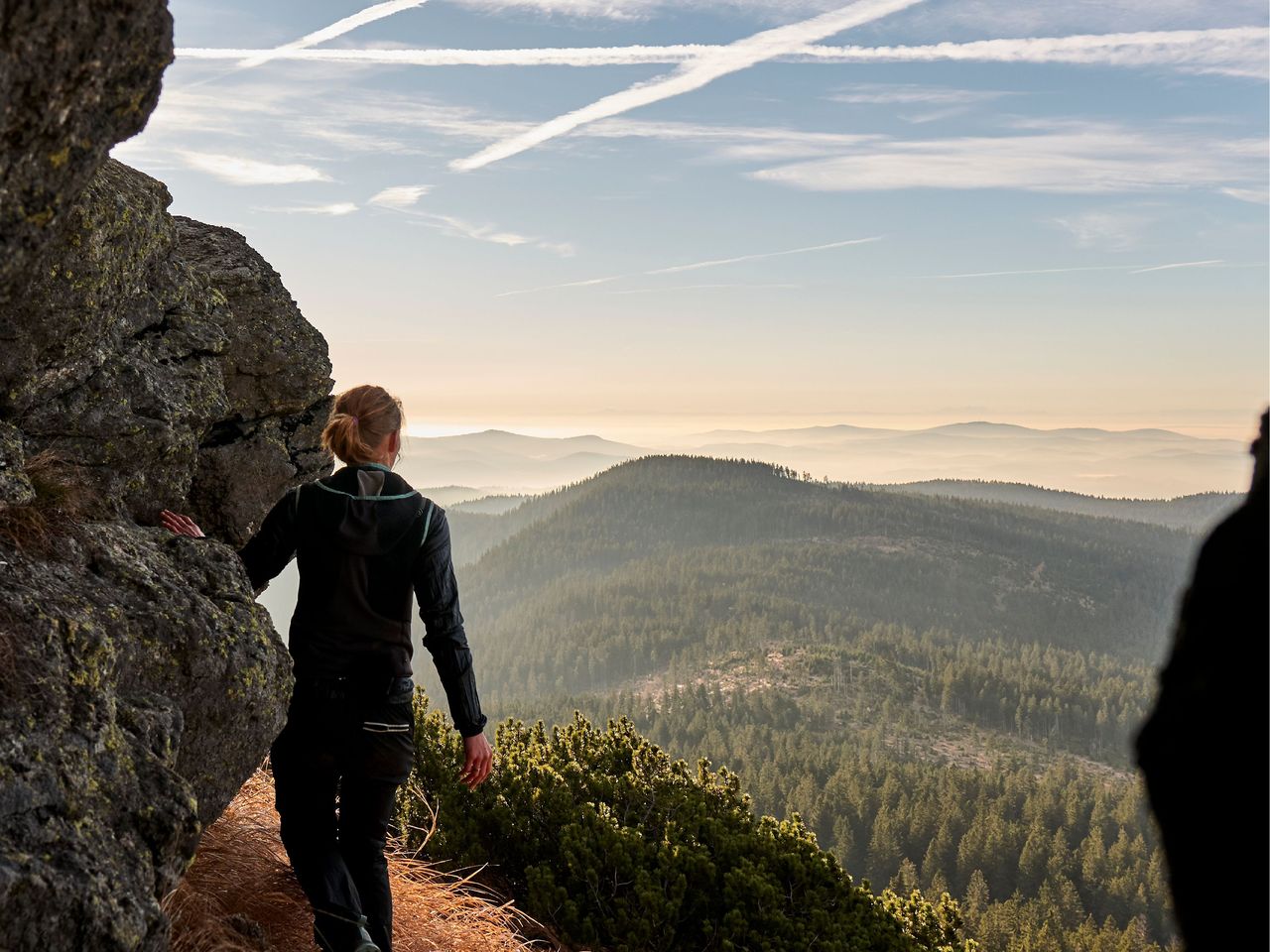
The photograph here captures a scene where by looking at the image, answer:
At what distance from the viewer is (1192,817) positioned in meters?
1.47

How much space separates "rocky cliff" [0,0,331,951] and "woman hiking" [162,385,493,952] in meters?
0.22

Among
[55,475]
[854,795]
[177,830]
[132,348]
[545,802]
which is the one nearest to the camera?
[177,830]

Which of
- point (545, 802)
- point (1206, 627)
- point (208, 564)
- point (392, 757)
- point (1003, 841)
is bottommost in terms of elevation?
point (1003, 841)

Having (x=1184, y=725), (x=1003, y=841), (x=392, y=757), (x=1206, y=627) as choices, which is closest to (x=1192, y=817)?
(x=1184, y=725)

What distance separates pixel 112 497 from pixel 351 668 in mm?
1523

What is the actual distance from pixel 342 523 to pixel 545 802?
5.20 meters

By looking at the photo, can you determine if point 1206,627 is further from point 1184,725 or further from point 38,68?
point 38,68

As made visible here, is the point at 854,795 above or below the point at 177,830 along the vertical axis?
below

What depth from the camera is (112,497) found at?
5074 millimetres

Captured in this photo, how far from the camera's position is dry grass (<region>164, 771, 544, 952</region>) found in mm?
5094

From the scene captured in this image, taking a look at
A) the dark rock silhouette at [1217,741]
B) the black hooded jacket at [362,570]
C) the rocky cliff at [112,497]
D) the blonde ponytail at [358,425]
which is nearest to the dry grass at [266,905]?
the rocky cliff at [112,497]

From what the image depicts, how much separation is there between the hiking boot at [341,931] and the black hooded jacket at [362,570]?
1.04 m

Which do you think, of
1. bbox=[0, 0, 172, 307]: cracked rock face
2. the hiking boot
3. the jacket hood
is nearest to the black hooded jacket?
the jacket hood

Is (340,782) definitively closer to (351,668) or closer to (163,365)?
(351,668)
